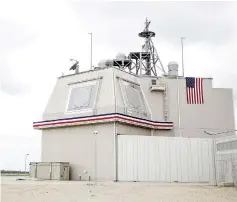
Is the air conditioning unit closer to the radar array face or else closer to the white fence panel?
the radar array face

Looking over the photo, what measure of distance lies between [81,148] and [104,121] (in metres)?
3.81

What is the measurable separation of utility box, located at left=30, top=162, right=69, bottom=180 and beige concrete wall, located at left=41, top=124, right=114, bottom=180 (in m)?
1.28

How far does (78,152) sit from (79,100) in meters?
5.19

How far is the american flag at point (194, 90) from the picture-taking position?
4158cm

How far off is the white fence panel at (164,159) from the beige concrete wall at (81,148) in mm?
1203

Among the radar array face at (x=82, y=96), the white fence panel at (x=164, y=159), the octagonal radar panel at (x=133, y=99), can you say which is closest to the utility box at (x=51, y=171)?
the white fence panel at (x=164, y=159)

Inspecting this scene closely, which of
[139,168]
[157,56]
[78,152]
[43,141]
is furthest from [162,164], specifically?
[157,56]

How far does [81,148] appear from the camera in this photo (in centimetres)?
3688

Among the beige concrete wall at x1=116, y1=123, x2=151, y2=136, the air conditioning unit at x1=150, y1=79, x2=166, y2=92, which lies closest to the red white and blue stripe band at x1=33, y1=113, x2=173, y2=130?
the beige concrete wall at x1=116, y1=123, x2=151, y2=136

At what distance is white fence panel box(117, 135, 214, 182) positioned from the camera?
34438 mm

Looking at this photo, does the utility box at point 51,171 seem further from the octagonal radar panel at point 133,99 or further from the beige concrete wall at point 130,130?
the octagonal radar panel at point 133,99

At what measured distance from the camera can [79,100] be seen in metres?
38.6

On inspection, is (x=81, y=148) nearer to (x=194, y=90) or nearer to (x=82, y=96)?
(x=82, y=96)

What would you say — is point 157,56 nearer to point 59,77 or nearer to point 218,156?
point 59,77
